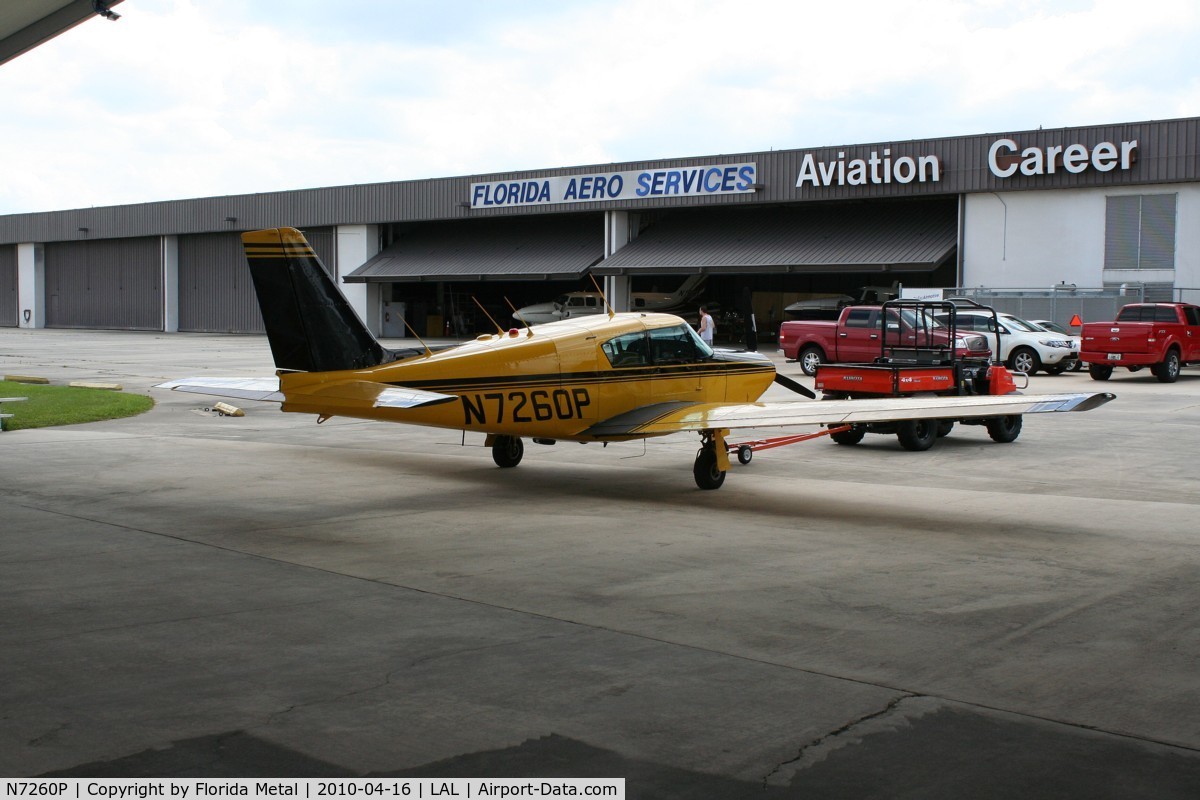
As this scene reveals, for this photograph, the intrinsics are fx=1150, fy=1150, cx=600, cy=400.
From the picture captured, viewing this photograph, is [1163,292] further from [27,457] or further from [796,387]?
[27,457]

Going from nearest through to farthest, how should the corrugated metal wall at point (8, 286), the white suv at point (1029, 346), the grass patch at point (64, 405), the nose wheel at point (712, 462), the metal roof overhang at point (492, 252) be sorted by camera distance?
the nose wheel at point (712, 462)
the grass patch at point (64, 405)
the white suv at point (1029, 346)
the metal roof overhang at point (492, 252)
the corrugated metal wall at point (8, 286)

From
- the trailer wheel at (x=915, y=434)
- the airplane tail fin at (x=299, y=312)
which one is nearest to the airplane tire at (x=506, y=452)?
the airplane tail fin at (x=299, y=312)

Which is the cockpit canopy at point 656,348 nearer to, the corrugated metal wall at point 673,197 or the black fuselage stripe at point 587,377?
the black fuselage stripe at point 587,377

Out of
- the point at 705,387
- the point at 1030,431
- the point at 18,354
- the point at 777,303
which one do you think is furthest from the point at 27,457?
the point at 777,303

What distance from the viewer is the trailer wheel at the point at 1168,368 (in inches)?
1112

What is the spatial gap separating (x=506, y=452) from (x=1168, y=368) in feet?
67.3

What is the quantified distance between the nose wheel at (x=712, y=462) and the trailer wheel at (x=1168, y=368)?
63.9ft

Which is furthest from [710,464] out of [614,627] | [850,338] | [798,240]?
[798,240]

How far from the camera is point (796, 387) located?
597 inches

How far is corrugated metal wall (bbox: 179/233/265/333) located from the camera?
66750 mm

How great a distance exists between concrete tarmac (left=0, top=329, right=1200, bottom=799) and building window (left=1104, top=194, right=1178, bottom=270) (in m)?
26.6

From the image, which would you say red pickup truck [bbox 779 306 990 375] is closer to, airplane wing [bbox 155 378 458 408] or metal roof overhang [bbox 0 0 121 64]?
airplane wing [bbox 155 378 458 408]

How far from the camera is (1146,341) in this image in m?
27.8

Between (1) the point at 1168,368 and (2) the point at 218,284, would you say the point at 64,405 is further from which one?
(2) the point at 218,284
